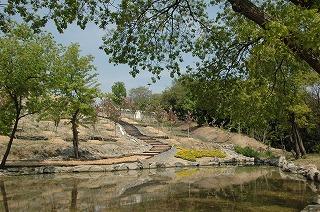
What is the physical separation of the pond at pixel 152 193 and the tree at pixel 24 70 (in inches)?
221

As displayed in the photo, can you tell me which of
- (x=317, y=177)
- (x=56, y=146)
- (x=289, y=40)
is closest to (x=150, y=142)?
(x=56, y=146)

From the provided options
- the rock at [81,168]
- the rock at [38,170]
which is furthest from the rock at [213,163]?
the rock at [38,170]

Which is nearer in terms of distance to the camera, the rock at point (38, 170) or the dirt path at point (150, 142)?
the rock at point (38, 170)

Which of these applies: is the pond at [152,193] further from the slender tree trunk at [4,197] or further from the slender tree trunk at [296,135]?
the slender tree trunk at [296,135]

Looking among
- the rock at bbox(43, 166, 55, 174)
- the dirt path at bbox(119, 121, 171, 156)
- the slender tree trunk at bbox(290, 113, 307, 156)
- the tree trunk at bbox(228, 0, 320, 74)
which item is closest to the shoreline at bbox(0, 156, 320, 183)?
the rock at bbox(43, 166, 55, 174)

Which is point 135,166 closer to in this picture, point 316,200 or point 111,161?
point 111,161

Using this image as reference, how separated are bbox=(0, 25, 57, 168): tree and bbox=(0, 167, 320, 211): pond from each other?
5604 millimetres

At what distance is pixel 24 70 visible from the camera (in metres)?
28.9

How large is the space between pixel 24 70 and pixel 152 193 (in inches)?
542

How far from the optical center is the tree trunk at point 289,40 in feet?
30.2

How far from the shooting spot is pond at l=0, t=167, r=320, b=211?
648 inches

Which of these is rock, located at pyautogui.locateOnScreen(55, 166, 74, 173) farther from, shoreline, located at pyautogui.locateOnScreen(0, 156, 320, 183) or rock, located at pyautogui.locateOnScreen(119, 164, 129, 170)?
rock, located at pyautogui.locateOnScreen(119, 164, 129, 170)

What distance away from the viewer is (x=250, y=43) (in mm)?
12547

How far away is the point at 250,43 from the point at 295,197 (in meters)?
8.98
